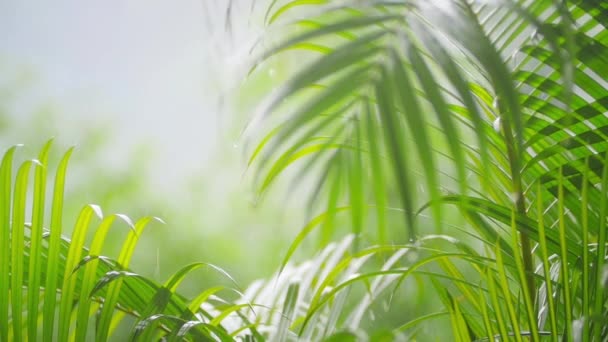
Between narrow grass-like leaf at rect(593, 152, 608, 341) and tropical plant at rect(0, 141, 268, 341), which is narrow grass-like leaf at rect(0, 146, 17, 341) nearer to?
tropical plant at rect(0, 141, 268, 341)

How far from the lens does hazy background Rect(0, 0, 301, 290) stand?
387cm

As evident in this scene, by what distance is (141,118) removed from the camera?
4125 millimetres

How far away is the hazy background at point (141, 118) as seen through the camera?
3867mm

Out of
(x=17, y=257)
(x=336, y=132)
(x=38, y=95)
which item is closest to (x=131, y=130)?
(x=38, y=95)

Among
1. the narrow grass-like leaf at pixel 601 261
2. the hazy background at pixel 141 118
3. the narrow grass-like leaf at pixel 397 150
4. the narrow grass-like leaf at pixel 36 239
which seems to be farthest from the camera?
the hazy background at pixel 141 118

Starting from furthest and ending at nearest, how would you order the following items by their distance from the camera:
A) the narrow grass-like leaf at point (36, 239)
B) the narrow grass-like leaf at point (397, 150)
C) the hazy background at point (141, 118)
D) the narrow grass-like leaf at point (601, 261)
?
the hazy background at point (141, 118)
the narrow grass-like leaf at point (36, 239)
the narrow grass-like leaf at point (601, 261)
the narrow grass-like leaf at point (397, 150)

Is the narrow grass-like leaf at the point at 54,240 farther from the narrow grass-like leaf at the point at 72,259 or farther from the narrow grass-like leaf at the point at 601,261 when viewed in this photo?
the narrow grass-like leaf at the point at 601,261

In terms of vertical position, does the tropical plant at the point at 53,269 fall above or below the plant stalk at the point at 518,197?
below

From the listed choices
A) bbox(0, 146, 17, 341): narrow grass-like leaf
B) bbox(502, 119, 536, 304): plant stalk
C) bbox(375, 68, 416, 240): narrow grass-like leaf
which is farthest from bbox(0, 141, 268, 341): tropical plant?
bbox(375, 68, 416, 240): narrow grass-like leaf

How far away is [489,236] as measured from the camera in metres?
0.72

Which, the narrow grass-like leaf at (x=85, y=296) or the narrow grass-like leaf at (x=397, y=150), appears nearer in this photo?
the narrow grass-like leaf at (x=397, y=150)

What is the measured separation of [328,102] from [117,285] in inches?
17.4

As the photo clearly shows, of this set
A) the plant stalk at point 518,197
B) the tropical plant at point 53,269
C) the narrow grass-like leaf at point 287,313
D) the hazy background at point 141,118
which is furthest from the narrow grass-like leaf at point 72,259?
the hazy background at point 141,118

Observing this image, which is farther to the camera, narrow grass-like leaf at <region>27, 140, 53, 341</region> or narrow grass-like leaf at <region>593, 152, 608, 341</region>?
narrow grass-like leaf at <region>27, 140, 53, 341</region>
